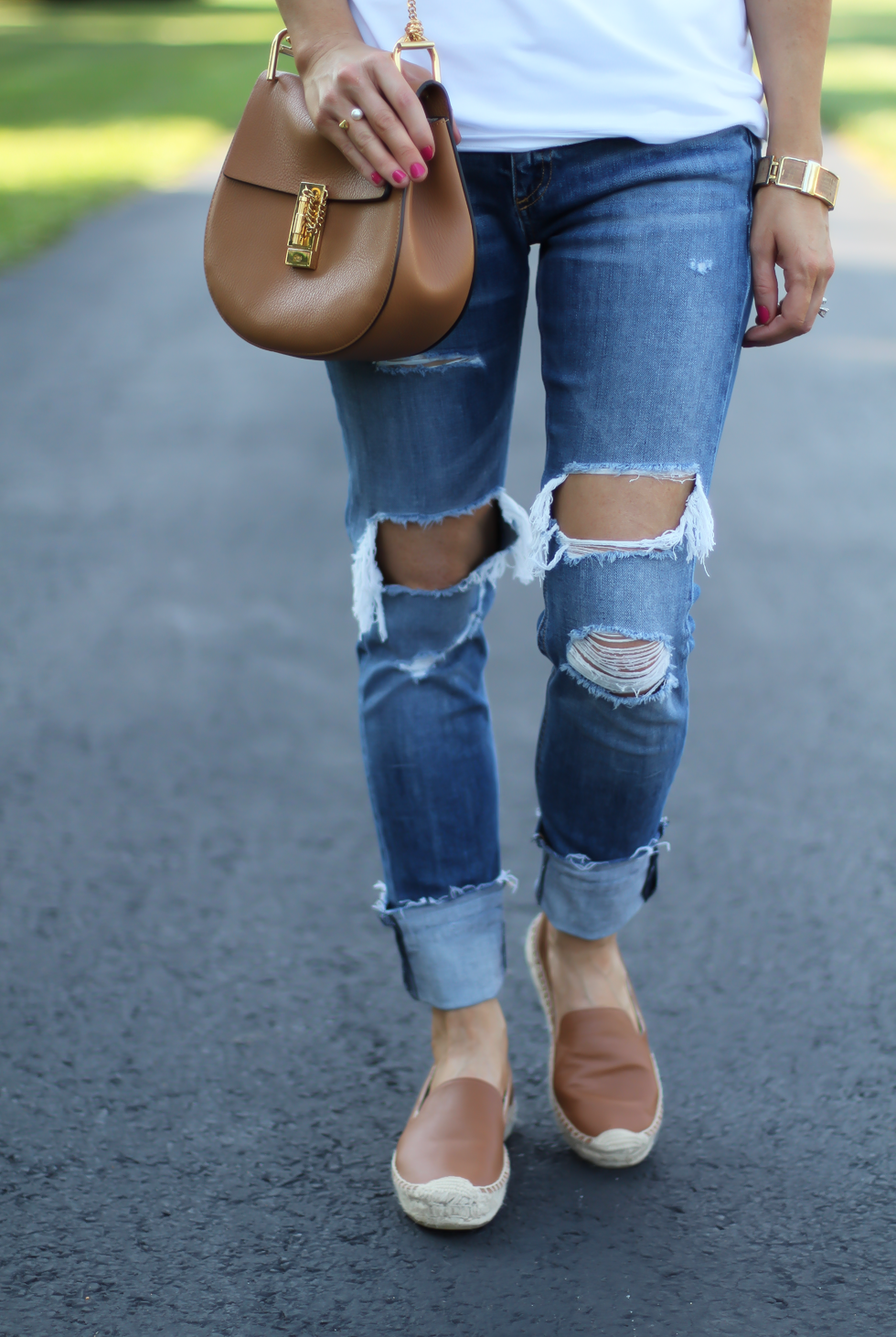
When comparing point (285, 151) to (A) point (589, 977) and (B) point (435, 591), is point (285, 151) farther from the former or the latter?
(A) point (589, 977)

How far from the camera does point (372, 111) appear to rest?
1354mm

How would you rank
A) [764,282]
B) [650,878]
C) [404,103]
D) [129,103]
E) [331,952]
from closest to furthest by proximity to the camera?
[404,103]
[764,282]
[650,878]
[331,952]
[129,103]

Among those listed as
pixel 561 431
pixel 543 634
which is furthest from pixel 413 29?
pixel 543 634

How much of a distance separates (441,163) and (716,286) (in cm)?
33

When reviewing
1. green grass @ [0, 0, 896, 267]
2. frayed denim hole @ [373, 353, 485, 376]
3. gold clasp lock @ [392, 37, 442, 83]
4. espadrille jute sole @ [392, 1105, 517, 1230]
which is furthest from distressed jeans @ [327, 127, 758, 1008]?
green grass @ [0, 0, 896, 267]

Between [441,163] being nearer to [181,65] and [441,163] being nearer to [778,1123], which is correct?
[778,1123]

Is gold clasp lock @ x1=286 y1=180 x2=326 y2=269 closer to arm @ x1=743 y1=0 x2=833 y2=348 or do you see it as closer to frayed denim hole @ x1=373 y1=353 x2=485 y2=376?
frayed denim hole @ x1=373 y1=353 x2=485 y2=376

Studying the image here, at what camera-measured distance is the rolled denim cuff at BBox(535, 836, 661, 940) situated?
1735 mm

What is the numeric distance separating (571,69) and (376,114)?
0.25 metres

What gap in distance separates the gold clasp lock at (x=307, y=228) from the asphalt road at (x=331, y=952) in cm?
108

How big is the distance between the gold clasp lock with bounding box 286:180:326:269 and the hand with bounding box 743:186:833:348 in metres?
0.49

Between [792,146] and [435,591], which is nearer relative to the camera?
[792,146]

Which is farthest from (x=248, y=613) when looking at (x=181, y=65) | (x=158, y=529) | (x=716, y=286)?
(x=181, y=65)

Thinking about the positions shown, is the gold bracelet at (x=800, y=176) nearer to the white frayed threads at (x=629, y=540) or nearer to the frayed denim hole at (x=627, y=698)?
the white frayed threads at (x=629, y=540)
